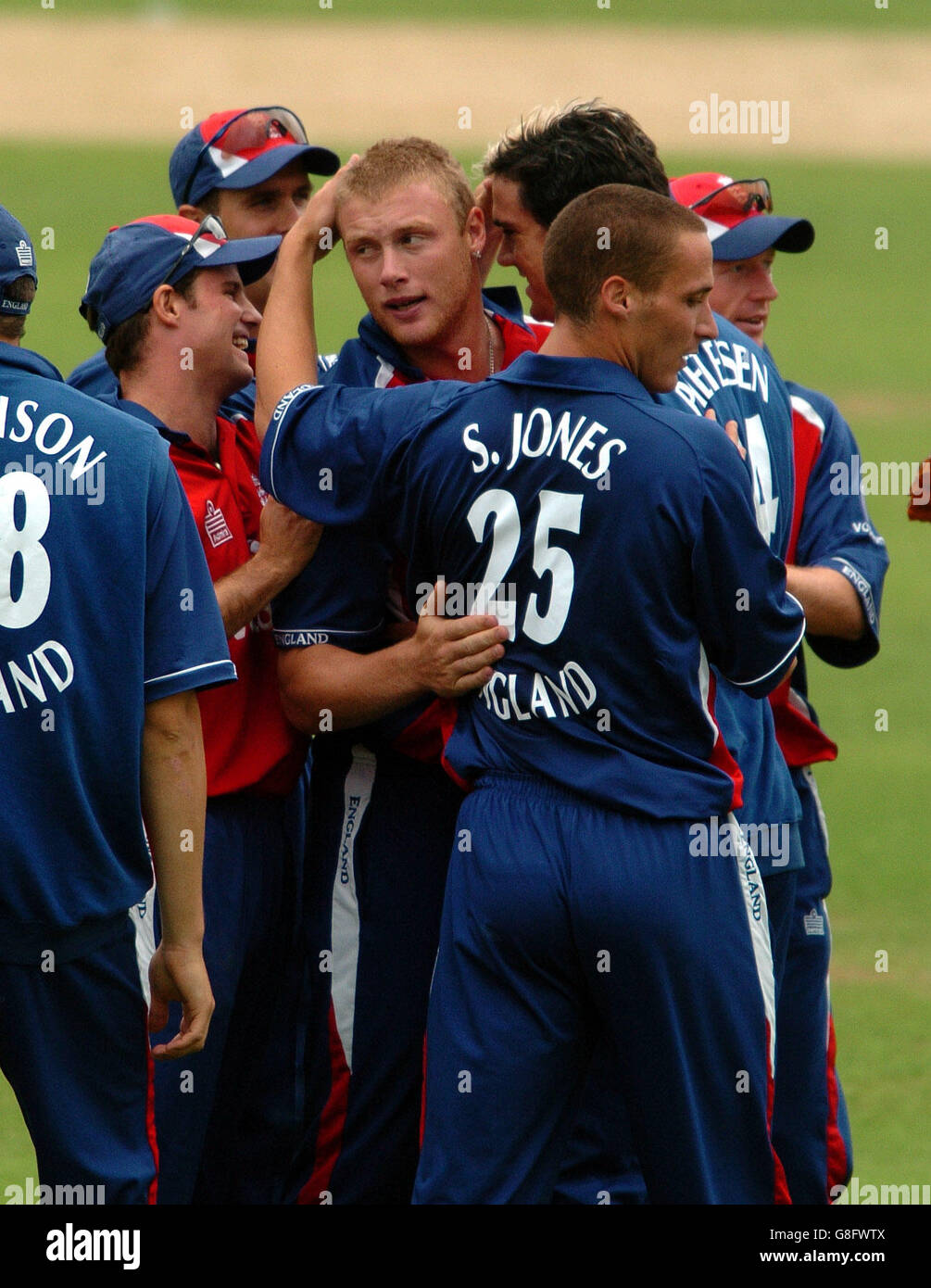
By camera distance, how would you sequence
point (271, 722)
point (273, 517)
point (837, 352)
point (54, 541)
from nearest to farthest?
point (54, 541), point (273, 517), point (271, 722), point (837, 352)

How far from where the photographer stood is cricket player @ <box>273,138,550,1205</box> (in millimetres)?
3938

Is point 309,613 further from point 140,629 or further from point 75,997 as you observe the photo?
point 75,997

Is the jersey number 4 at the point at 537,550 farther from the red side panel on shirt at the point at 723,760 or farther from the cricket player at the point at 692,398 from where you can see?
the cricket player at the point at 692,398

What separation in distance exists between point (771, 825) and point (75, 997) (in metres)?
1.58

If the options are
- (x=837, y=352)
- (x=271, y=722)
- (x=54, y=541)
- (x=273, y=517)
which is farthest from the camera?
(x=837, y=352)

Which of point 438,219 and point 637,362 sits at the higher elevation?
point 438,219

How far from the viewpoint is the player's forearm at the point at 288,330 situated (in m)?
3.92

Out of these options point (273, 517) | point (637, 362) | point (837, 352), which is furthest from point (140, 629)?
point (837, 352)

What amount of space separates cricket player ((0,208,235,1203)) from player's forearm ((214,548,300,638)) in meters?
0.33

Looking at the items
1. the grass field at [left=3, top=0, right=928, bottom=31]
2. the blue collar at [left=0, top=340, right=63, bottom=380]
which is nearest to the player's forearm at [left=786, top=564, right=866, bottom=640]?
the blue collar at [left=0, top=340, right=63, bottom=380]

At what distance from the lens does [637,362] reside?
3.58 meters
